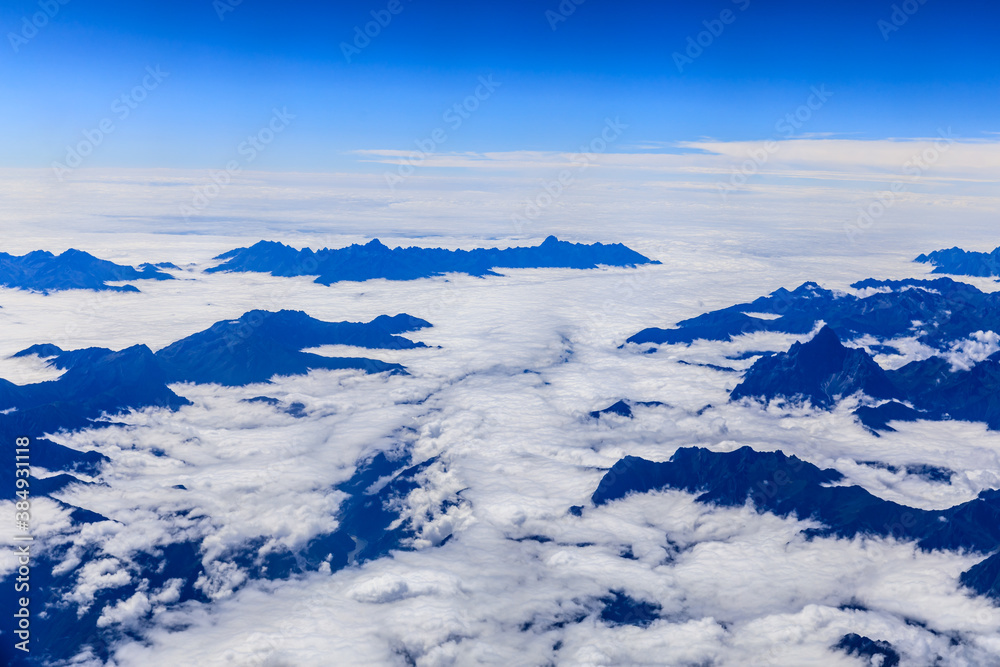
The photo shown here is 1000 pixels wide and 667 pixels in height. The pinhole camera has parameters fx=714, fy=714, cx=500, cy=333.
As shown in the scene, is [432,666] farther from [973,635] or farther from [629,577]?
[973,635]

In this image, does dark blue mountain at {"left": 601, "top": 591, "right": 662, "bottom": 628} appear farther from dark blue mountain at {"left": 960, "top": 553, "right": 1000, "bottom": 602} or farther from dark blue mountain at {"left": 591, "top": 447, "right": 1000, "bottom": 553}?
dark blue mountain at {"left": 960, "top": 553, "right": 1000, "bottom": 602}

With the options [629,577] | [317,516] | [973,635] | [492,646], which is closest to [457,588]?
[492,646]

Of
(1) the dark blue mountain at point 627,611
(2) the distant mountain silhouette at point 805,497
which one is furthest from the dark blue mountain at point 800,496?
(1) the dark blue mountain at point 627,611

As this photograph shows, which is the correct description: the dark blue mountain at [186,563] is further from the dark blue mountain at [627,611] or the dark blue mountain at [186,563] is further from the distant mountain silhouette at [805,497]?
the distant mountain silhouette at [805,497]

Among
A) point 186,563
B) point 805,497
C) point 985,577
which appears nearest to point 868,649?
point 985,577

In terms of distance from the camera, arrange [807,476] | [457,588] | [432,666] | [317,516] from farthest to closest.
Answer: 1. [807,476]
2. [317,516]
3. [457,588]
4. [432,666]

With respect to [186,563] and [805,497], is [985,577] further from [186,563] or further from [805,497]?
[186,563]
